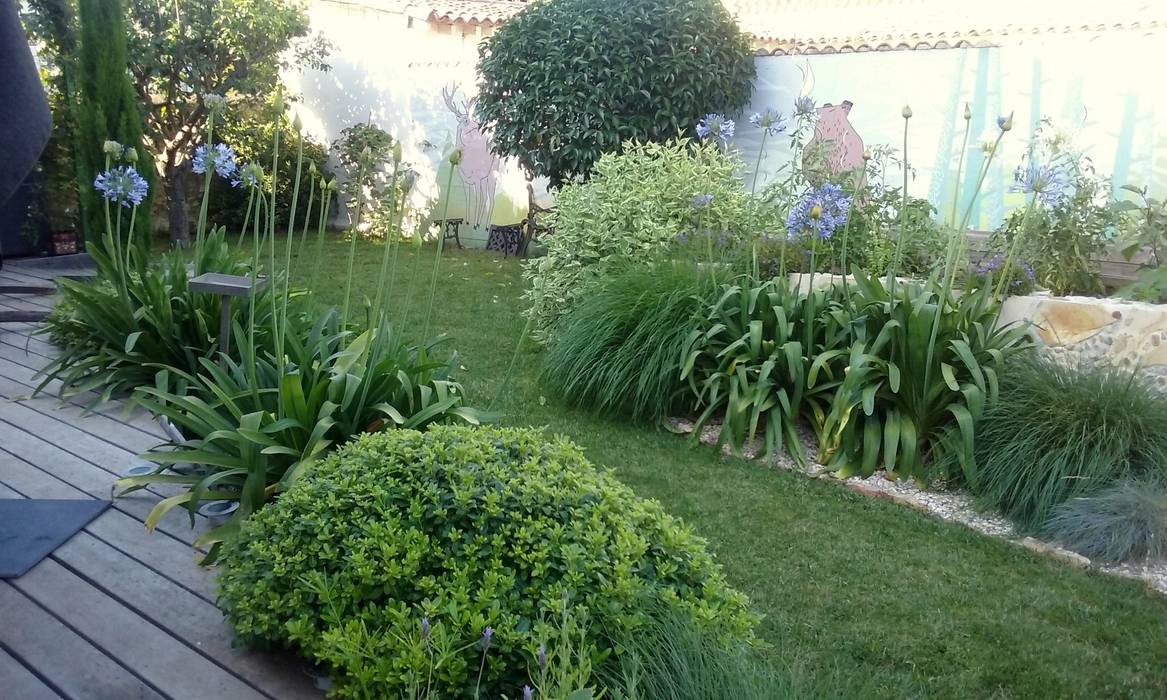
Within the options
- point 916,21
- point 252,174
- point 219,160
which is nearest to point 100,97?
point 219,160

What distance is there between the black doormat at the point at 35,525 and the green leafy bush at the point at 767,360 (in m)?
2.86

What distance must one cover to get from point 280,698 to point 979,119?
7.81 m

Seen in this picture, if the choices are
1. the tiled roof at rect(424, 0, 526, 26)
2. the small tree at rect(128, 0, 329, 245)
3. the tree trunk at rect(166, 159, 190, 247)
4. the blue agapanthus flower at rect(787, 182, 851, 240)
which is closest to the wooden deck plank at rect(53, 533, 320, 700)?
the blue agapanthus flower at rect(787, 182, 851, 240)

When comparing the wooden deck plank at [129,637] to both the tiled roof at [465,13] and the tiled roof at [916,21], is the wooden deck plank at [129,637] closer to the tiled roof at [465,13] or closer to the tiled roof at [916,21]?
the tiled roof at [916,21]

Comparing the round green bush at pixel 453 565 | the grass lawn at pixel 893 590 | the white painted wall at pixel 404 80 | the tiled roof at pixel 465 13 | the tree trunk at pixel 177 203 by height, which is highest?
the tiled roof at pixel 465 13

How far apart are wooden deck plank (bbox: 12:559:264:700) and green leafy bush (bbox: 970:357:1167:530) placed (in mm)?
3192

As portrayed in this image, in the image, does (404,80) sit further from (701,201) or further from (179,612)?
(179,612)

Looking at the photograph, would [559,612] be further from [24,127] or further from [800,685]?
[24,127]

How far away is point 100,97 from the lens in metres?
7.42

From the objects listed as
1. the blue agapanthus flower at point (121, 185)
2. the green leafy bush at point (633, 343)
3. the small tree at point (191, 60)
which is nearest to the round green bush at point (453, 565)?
the green leafy bush at point (633, 343)

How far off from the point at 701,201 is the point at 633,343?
126 cm

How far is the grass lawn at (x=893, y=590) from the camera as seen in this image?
2.71 meters

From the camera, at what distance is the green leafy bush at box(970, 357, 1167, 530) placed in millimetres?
3803

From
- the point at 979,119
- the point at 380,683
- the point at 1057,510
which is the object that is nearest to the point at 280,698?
the point at 380,683
